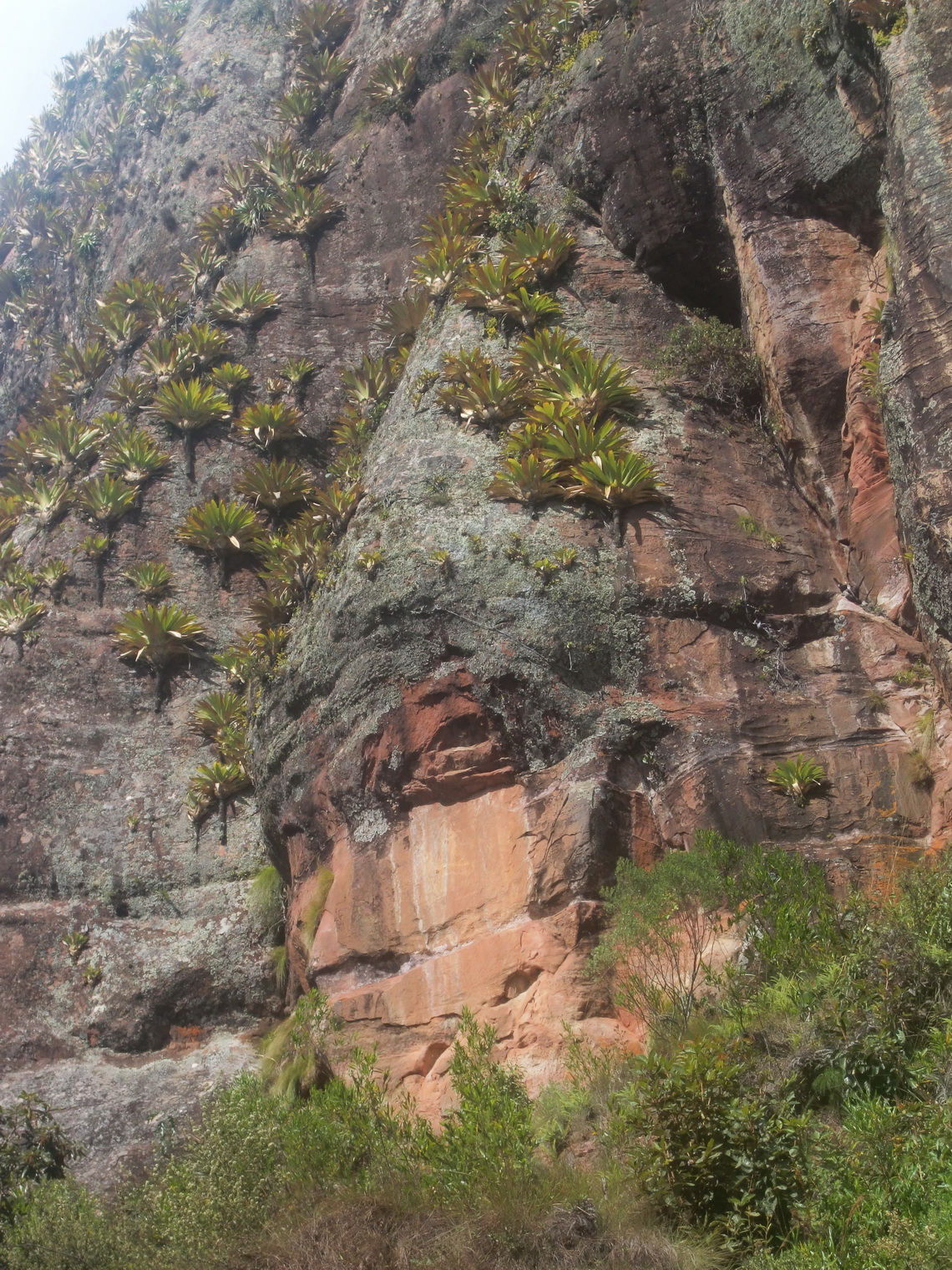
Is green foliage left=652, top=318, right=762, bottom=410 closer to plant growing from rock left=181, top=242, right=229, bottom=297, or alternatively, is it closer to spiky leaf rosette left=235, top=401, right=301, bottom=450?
spiky leaf rosette left=235, top=401, right=301, bottom=450

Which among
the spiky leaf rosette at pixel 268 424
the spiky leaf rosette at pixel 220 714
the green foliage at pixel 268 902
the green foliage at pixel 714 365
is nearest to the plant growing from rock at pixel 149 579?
the spiky leaf rosette at pixel 220 714

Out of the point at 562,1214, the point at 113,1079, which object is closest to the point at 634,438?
the point at 562,1214

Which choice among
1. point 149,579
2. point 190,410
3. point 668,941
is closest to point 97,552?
point 149,579

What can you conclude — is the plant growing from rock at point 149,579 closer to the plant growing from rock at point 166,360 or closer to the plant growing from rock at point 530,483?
the plant growing from rock at point 166,360

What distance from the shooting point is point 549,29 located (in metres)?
16.0

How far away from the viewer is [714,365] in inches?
491

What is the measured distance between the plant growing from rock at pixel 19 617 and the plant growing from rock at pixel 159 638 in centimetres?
124

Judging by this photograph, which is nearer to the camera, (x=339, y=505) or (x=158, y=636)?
(x=339, y=505)

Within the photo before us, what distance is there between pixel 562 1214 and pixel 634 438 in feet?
26.3

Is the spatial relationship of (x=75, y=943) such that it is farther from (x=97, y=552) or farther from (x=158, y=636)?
(x=97, y=552)

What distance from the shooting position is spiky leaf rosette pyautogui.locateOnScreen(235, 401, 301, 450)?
17.2m

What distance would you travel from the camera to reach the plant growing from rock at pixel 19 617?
15188 millimetres

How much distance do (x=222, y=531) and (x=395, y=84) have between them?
10.6m

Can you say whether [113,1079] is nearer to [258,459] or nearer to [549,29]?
[258,459]
